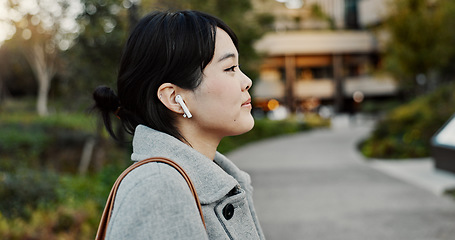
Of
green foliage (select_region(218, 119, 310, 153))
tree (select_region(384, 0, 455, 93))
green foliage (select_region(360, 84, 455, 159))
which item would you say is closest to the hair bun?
green foliage (select_region(360, 84, 455, 159))

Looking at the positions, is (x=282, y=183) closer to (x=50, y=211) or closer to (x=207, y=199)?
(x=50, y=211)

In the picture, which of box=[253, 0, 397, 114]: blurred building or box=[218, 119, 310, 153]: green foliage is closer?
box=[218, 119, 310, 153]: green foliage

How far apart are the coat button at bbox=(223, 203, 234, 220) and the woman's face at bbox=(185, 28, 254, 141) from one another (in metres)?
0.24

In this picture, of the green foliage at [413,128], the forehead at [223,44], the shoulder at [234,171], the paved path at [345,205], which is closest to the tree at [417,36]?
the green foliage at [413,128]

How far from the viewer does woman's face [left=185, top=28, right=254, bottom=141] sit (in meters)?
1.34

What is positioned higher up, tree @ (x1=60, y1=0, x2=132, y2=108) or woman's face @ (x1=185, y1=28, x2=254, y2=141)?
woman's face @ (x1=185, y1=28, x2=254, y2=141)

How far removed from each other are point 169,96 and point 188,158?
0.63 feet

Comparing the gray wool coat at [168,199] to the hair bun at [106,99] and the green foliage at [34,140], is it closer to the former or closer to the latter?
the hair bun at [106,99]

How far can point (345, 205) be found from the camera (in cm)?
730

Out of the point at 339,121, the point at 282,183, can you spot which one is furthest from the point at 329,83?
the point at 282,183

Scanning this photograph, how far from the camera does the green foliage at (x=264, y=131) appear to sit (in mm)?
19300

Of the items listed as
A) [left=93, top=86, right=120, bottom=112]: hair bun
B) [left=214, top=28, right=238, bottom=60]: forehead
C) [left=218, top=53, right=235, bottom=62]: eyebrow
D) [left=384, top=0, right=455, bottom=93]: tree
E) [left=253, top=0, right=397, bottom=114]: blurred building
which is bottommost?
[left=253, top=0, right=397, bottom=114]: blurred building

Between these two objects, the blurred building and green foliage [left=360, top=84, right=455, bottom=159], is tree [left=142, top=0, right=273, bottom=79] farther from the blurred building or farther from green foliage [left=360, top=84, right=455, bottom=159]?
the blurred building

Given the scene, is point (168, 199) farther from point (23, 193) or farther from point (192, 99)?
point (23, 193)
